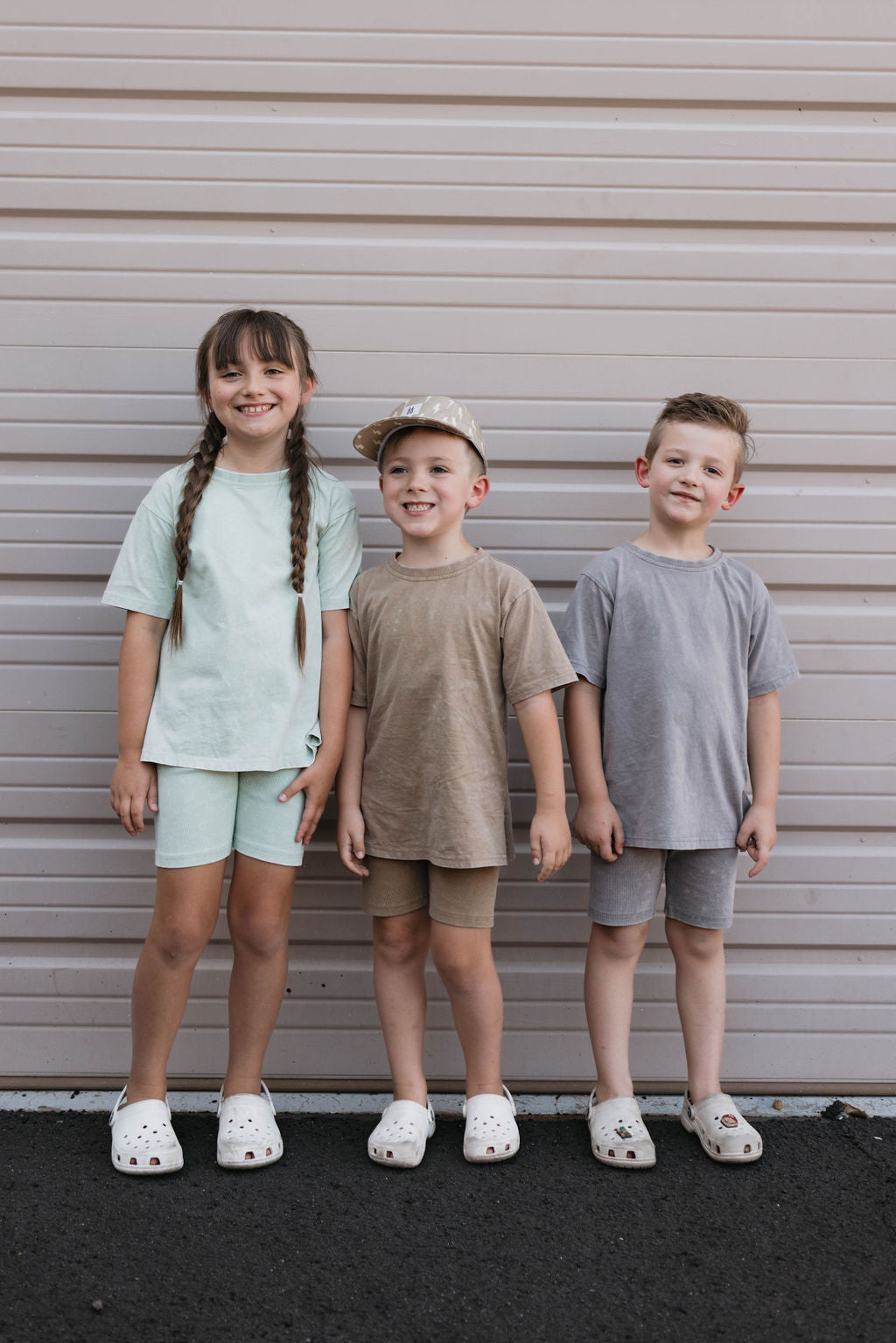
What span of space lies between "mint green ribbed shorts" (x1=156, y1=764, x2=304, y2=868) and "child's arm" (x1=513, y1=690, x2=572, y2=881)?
0.58 m

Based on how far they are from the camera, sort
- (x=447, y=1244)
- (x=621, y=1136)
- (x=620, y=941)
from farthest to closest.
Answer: (x=620, y=941)
(x=621, y=1136)
(x=447, y=1244)

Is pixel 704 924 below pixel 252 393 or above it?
below

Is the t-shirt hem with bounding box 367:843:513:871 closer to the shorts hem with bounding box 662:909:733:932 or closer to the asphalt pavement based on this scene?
the shorts hem with bounding box 662:909:733:932

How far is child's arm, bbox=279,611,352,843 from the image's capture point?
248 cm

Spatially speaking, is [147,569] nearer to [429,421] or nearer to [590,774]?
[429,421]

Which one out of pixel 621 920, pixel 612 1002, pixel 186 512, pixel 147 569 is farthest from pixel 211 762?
pixel 612 1002

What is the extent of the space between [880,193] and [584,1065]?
2.57 meters

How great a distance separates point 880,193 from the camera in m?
2.78

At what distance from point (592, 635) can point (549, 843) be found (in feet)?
1.76

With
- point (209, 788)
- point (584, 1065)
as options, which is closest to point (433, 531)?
point (209, 788)

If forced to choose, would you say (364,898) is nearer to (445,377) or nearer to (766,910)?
(766,910)

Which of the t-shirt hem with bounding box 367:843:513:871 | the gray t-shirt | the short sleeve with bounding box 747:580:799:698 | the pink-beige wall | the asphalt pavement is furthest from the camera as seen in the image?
the pink-beige wall

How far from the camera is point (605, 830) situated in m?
2.53

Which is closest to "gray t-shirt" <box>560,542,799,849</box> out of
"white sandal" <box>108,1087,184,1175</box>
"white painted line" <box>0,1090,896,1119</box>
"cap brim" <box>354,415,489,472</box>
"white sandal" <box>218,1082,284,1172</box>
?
"cap brim" <box>354,415,489,472</box>
